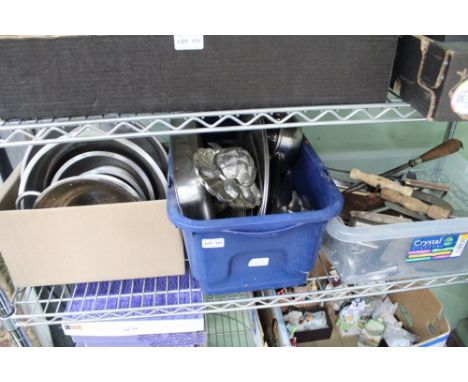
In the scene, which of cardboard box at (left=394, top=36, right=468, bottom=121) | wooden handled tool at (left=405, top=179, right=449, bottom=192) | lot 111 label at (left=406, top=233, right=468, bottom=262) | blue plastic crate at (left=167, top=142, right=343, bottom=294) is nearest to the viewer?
cardboard box at (left=394, top=36, right=468, bottom=121)

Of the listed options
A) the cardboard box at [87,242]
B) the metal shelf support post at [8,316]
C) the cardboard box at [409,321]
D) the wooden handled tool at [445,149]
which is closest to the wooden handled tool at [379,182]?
the wooden handled tool at [445,149]

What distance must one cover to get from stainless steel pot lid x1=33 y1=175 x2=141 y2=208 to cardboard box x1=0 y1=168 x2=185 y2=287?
5cm

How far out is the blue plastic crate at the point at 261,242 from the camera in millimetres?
610

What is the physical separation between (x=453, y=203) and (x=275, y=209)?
48 centimetres

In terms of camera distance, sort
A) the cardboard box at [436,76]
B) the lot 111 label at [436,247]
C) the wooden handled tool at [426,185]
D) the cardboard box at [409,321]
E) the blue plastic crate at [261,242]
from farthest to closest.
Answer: the cardboard box at [409,321], the wooden handled tool at [426,185], the lot 111 label at [436,247], the blue plastic crate at [261,242], the cardboard box at [436,76]

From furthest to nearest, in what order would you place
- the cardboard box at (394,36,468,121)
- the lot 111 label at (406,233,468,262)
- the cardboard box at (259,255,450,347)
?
the cardboard box at (259,255,450,347) < the lot 111 label at (406,233,468,262) < the cardboard box at (394,36,468,121)

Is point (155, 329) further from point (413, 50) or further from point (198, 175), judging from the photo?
point (413, 50)

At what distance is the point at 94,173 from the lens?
0.73 meters

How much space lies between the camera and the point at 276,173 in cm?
78

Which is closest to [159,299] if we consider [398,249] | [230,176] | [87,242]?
[87,242]

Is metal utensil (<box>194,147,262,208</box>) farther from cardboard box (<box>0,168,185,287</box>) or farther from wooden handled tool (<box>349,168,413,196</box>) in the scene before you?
wooden handled tool (<box>349,168,413,196</box>)

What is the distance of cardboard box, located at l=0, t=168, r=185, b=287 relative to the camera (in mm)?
667

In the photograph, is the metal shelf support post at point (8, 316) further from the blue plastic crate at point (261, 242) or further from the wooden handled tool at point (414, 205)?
the wooden handled tool at point (414, 205)

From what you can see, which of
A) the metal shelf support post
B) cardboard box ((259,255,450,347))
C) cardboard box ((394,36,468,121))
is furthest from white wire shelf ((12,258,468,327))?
cardboard box ((394,36,468,121))
